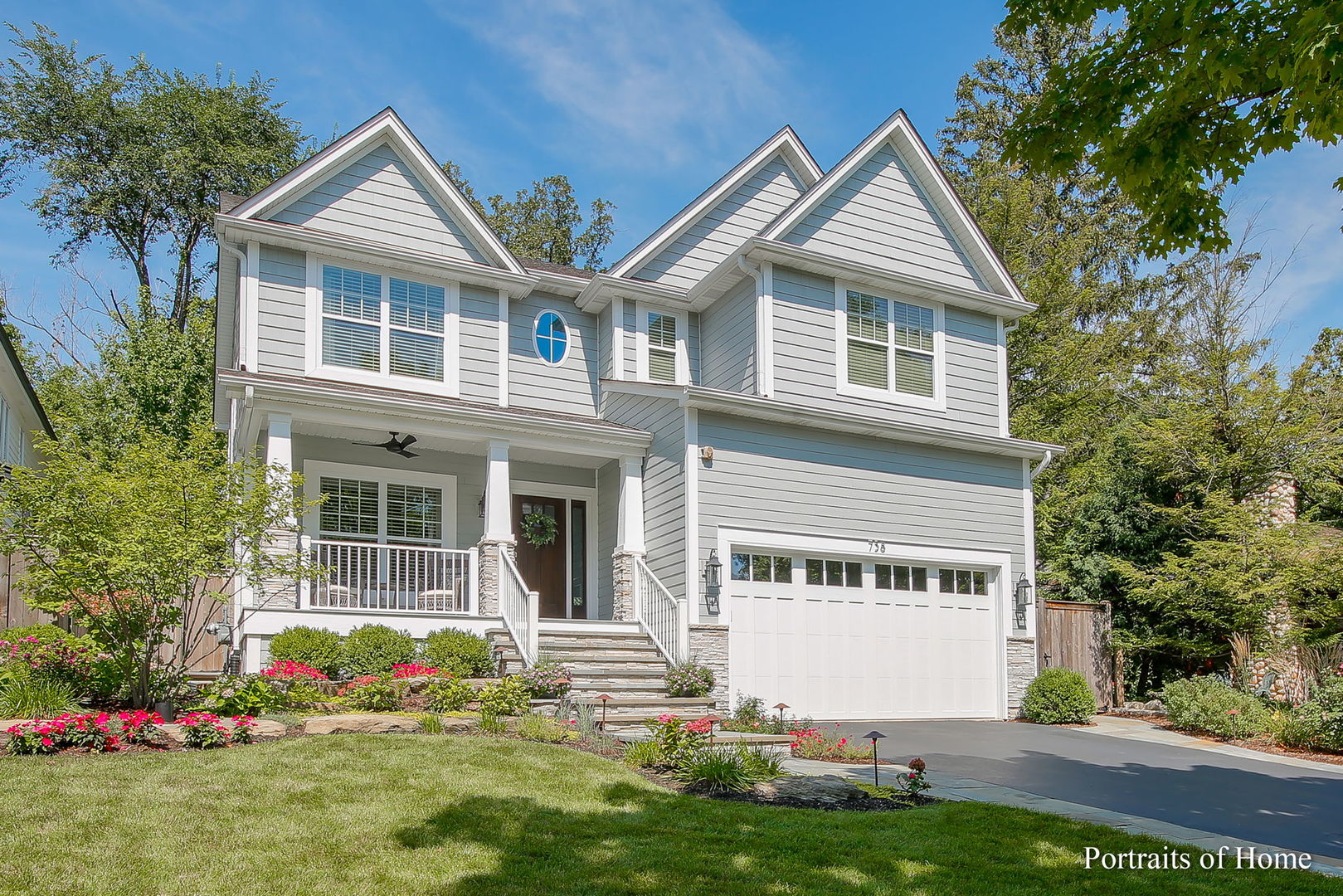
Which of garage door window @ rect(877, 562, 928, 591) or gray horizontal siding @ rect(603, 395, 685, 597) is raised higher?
gray horizontal siding @ rect(603, 395, 685, 597)

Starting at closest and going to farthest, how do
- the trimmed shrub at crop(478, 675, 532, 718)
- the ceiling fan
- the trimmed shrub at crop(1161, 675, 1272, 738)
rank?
the trimmed shrub at crop(478, 675, 532, 718), the trimmed shrub at crop(1161, 675, 1272, 738), the ceiling fan

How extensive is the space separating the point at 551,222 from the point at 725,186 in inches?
682

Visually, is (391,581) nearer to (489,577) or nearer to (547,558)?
(489,577)

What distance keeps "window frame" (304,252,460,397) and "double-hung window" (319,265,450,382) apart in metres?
0.02

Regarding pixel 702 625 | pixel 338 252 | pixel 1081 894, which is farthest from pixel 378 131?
pixel 1081 894

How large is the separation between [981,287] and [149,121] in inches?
915

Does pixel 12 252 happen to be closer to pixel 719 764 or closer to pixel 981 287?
pixel 981 287

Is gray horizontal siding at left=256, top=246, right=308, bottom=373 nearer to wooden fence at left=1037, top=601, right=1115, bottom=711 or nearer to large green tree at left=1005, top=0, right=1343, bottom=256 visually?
large green tree at left=1005, top=0, right=1343, bottom=256

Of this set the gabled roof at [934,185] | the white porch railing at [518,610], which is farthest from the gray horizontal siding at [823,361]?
the white porch railing at [518,610]

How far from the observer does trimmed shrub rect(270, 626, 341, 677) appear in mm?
11172

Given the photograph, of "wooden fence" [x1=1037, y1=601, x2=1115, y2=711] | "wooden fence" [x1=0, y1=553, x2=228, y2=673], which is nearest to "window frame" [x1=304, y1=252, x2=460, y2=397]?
"wooden fence" [x1=0, y1=553, x2=228, y2=673]

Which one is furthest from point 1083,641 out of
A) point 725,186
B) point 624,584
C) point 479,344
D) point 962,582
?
point 479,344

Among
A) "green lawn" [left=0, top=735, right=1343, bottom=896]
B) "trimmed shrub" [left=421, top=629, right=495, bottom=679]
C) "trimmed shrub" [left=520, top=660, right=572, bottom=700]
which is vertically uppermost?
"trimmed shrub" [left=421, top=629, right=495, bottom=679]

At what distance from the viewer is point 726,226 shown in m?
17.5
